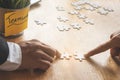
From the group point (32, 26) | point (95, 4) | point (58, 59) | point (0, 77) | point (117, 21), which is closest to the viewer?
point (0, 77)

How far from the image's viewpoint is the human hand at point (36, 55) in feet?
3.15

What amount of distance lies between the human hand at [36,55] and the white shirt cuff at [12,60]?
0.6 inches

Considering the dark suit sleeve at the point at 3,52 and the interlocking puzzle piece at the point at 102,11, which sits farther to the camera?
the interlocking puzzle piece at the point at 102,11

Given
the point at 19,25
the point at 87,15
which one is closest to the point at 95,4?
the point at 87,15

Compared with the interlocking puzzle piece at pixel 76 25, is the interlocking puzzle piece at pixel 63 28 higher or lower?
higher

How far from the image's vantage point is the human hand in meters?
0.96

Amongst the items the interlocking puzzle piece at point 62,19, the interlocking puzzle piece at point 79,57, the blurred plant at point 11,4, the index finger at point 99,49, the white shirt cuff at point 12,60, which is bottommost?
the interlocking puzzle piece at point 79,57

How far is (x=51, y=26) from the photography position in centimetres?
126

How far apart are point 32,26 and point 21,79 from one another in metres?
0.38

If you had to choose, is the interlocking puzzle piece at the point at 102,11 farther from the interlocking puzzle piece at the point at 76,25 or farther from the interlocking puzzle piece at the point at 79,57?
the interlocking puzzle piece at the point at 79,57

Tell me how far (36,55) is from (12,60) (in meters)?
0.10

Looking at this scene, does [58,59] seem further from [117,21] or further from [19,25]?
[117,21]

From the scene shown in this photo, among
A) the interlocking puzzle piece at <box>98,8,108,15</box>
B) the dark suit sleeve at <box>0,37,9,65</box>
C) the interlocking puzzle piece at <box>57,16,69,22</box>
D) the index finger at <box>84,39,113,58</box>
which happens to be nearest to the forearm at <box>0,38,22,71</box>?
the dark suit sleeve at <box>0,37,9,65</box>

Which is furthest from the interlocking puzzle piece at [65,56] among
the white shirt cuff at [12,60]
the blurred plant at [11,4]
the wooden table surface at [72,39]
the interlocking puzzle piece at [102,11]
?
the interlocking puzzle piece at [102,11]
